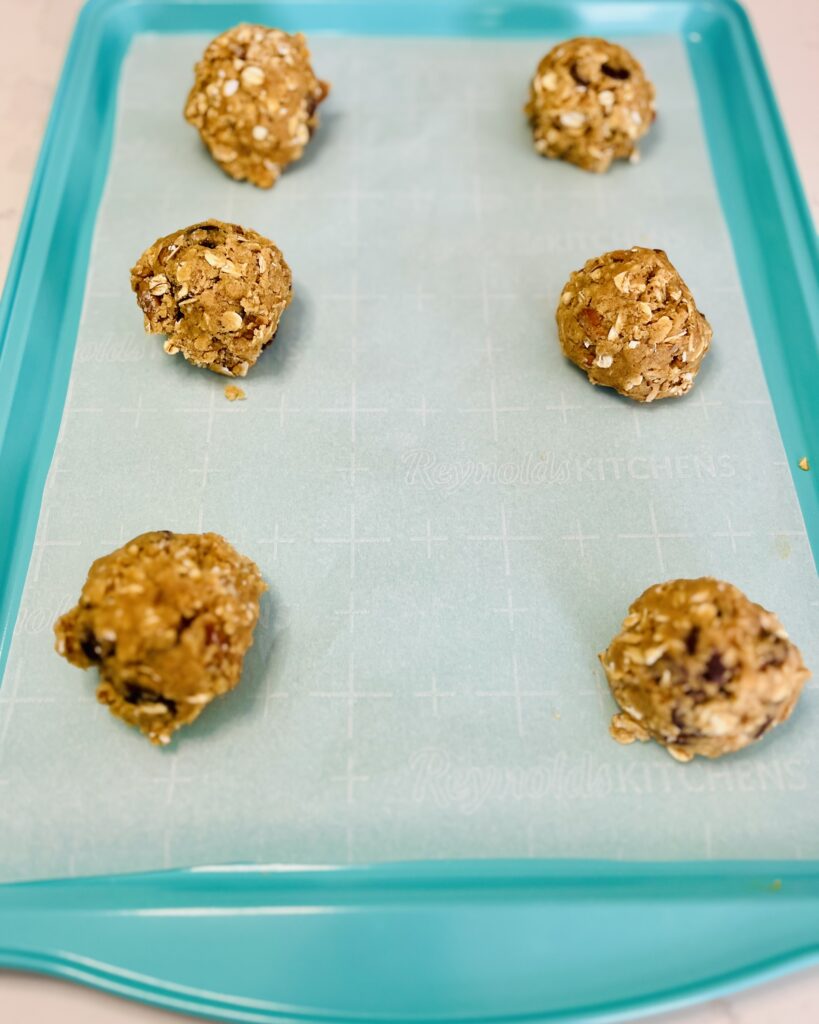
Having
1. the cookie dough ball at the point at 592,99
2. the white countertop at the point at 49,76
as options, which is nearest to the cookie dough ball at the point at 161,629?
the white countertop at the point at 49,76

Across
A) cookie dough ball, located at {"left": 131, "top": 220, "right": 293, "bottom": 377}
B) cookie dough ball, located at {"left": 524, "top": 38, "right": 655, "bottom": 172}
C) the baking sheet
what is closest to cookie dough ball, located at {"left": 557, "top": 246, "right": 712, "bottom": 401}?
the baking sheet

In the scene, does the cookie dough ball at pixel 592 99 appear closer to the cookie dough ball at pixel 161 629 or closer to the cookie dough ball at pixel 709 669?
the cookie dough ball at pixel 709 669

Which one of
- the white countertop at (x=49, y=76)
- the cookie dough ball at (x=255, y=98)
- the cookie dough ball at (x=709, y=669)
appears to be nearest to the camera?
the cookie dough ball at (x=709, y=669)

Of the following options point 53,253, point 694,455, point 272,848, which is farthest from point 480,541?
point 53,253

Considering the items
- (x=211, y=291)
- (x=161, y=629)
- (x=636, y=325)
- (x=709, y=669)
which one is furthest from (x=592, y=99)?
(x=161, y=629)

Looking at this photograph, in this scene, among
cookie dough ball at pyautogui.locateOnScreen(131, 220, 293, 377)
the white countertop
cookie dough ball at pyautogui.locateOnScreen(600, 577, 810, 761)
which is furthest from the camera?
the white countertop

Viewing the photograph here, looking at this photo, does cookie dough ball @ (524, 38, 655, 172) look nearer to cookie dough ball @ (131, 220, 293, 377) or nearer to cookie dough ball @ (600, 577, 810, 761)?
cookie dough ball @ (131, 220, 293, 377)

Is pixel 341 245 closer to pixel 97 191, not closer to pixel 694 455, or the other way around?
pixel 97 191

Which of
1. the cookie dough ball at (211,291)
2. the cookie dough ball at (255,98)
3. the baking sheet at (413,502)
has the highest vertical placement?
the cookie dough ball at (255,98)
